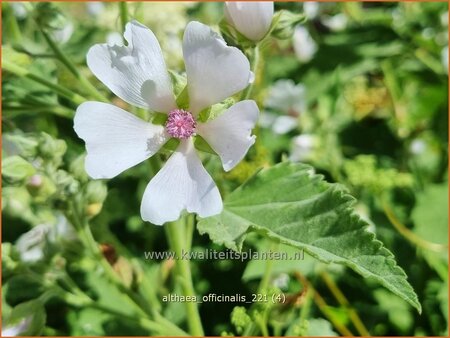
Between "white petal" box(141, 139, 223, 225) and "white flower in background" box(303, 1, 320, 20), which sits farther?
"white flower in background" box(303, 1, 320, 20)

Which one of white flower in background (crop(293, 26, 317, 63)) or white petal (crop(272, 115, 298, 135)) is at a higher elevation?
white flower in background (crop(293, 26, 317, 63))

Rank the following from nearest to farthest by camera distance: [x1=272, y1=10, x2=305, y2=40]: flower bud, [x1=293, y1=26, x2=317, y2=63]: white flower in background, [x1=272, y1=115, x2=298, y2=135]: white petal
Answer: [x1=272, y1=10, x2=305, y2=40]: flower bud, [x1=272, y1=115, x2=298, y2=135]: white petal, [x1=293, y1=26, x2=317, y2=63]: white flower in background

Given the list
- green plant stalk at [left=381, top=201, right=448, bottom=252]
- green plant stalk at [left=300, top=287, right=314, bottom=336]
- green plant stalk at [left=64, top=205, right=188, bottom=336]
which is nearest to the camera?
green plant stalk at [left=64, top=205, right=188, bottom=336]

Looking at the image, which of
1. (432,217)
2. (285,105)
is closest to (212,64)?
(432,217)

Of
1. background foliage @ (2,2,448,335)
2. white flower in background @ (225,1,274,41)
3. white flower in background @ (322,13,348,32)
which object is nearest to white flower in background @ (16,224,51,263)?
background foliage @ (2,2,448,335)

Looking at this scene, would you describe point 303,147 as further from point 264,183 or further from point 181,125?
point 181,125

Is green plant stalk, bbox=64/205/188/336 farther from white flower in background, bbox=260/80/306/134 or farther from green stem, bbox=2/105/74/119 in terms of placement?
white flower in background, bbox=260/80/306/134

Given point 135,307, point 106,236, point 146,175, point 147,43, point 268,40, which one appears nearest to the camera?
point 147,43

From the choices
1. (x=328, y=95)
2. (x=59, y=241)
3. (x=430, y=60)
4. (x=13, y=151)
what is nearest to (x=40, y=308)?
(x=59, y=241)

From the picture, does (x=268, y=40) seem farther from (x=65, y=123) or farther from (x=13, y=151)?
(x=65, y=123)
